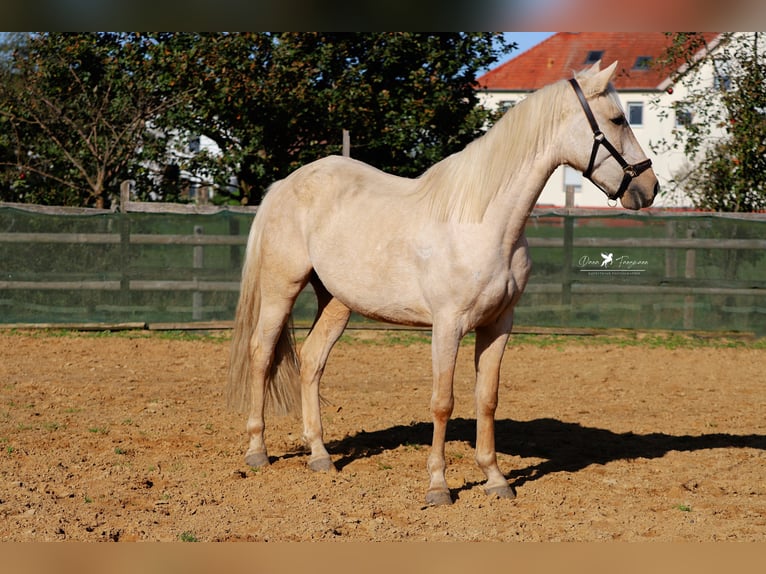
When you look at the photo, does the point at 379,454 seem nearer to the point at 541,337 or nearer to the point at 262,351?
the point at 262,351

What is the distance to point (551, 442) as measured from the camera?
5.90 m

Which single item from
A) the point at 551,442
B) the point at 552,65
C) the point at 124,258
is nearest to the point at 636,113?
the point at 552,65

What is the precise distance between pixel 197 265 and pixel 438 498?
7712 millimetres

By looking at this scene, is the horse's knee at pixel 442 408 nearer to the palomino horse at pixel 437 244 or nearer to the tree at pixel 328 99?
the palomino horse at pixel 437 244

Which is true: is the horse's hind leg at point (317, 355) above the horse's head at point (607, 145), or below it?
below

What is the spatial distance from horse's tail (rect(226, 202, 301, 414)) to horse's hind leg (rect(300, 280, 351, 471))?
0.44ft

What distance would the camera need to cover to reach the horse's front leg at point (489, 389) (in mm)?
4625

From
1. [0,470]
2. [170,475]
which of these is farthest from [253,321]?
[0,470]

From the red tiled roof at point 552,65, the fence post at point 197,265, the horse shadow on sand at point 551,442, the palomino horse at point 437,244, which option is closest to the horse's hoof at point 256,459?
the palomino horse at point 437,244

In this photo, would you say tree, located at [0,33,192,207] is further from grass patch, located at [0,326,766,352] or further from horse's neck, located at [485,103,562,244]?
horse's neck, located at [485,103,562,244]

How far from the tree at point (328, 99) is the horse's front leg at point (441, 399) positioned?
868cm

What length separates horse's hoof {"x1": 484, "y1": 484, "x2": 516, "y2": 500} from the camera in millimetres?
4559

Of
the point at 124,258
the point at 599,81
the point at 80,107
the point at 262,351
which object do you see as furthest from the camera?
the point at 80,107

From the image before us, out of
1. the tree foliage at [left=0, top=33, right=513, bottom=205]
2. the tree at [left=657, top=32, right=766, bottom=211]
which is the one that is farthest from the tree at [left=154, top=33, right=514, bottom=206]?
the tree at [left=657, top=32, right=766, bottom=211]
